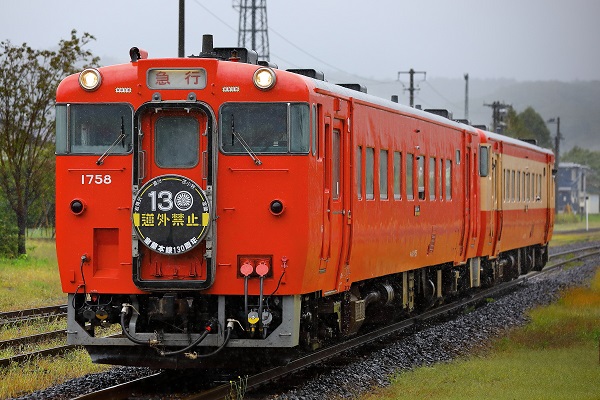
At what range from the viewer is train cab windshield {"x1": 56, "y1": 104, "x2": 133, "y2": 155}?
432 inches

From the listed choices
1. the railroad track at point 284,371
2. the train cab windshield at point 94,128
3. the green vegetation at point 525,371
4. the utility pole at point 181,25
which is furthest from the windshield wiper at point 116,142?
the utility pole at point 181,25

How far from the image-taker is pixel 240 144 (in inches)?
430

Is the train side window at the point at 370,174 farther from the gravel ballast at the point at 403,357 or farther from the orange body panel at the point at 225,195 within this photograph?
the gravel ballast at the point at 403,357

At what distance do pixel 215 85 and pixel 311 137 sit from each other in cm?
107

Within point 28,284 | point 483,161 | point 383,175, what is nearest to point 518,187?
point 483,161

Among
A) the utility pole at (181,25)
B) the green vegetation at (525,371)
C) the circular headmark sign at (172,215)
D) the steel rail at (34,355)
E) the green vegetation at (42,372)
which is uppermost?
the utility pole at (181,25)

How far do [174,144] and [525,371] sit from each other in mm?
4826

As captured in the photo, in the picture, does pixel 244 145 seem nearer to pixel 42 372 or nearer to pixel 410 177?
pixel 42 372

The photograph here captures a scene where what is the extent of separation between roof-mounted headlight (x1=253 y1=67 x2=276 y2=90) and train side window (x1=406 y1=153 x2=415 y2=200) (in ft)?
16.8

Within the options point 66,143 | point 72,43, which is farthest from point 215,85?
point 72,43

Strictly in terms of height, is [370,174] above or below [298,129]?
below

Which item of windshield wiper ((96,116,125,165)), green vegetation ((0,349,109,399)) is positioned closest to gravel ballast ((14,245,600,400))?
green vegetation ((0,349,109,399))

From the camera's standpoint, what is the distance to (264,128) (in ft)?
35.9

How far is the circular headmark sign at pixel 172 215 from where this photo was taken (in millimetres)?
10609
